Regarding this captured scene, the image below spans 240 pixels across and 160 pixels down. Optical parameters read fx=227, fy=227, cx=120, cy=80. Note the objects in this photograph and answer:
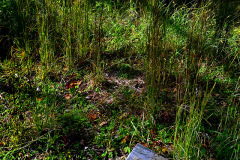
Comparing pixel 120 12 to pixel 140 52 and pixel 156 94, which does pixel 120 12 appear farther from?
pixel 156 94

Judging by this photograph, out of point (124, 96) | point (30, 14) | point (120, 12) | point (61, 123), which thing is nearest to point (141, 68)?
point (124, 96)

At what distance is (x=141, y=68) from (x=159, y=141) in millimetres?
1296

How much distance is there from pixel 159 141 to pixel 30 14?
3.03 meters

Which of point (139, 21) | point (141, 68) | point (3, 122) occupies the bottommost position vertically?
point (3, 122)

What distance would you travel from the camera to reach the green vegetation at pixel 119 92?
7.25 ft

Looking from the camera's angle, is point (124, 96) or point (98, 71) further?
point (98, 71)

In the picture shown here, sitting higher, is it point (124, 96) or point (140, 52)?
point (140, 52)

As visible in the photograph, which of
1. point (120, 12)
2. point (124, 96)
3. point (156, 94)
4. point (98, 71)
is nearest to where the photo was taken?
point (156, 94)

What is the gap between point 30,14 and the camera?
153 inches

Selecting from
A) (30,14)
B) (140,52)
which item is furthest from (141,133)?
(30,14)

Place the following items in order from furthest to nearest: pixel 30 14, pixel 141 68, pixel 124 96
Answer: pixel 30 14 < pixel 141 68 < pixel 124 96

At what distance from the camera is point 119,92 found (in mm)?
2926

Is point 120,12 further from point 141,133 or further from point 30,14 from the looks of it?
point 141,133

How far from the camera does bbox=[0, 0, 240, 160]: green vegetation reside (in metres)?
2.21
